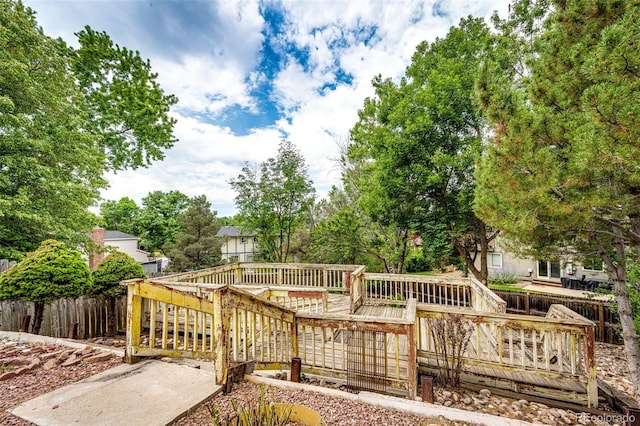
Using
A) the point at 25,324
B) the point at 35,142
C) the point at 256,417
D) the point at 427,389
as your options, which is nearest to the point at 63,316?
the point at 25,324

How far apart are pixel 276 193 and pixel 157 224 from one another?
23683 millimetres

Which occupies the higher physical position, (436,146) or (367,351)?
(436,146)

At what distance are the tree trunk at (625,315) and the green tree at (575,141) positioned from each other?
1 cm

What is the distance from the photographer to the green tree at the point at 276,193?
12.5m

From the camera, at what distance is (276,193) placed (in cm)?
1249

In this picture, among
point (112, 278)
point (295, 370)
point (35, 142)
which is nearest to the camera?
point (295, 370)

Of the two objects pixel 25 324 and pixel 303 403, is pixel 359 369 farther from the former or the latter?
pixel 25 324

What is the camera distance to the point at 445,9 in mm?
8508

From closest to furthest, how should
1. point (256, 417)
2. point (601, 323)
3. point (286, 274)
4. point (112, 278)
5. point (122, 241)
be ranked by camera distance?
point (256, 417) → point (112, 278) → point (601, 323) → point (286, 274) → point (122, 241)

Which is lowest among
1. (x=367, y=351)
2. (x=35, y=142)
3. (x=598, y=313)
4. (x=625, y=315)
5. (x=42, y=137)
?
(x=598, y=313)

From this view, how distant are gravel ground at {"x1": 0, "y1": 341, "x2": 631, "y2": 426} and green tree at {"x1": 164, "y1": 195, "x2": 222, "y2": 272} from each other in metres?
14.2

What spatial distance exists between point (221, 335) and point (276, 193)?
10.5 meters

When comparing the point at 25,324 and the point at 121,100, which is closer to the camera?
the point at 25,324

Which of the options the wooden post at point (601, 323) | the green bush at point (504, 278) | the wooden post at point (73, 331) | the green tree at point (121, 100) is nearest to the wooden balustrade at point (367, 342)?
the wooden post at point (73, 331)
